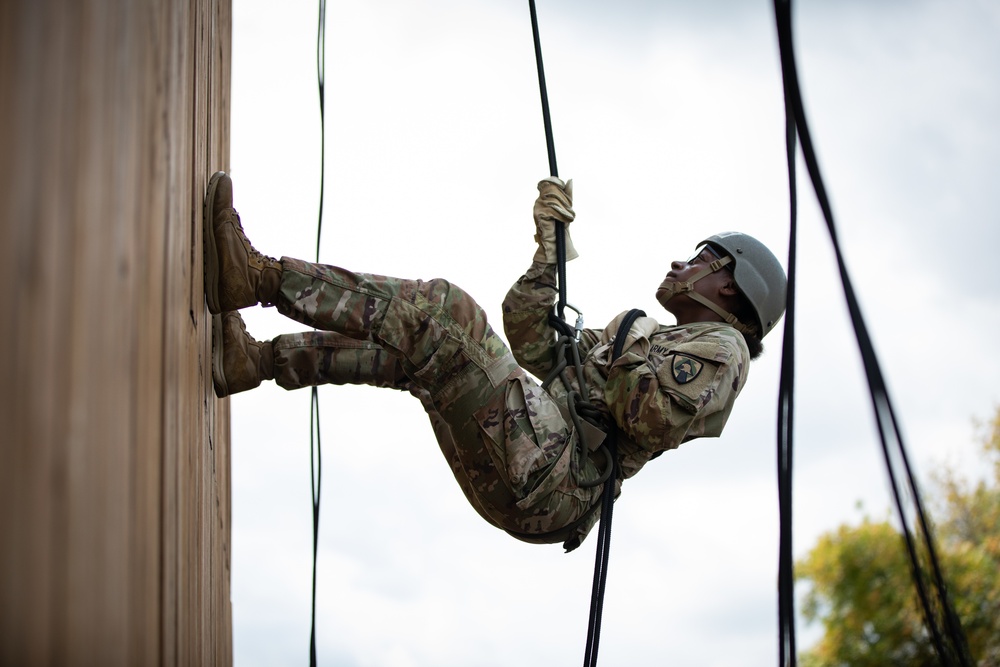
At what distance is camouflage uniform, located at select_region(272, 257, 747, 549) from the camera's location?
3434 millimetres

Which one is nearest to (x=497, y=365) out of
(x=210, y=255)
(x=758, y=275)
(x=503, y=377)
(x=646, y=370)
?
(x=503, y=377)

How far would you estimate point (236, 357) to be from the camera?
144 inches

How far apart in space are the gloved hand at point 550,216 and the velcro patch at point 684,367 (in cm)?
57

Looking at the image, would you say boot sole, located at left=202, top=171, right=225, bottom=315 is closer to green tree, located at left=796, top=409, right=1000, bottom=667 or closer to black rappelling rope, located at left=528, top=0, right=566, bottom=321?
black rappelling rope, located at left=528, top=0, right=566, bottom=321

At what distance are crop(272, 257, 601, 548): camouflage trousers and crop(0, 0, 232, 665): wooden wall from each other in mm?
1048

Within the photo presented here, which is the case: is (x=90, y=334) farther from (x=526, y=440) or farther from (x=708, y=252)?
(x=708, y=252)

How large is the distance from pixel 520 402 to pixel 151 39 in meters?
1.94

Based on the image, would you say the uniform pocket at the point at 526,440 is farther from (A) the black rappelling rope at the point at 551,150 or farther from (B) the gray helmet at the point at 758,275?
(B) the gray helmet at the point at 758,275

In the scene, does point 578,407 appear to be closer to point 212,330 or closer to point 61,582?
point 212,330

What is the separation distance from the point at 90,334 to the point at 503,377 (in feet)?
7.03

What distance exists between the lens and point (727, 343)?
398 cm

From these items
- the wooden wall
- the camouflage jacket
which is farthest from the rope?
the wooden wall

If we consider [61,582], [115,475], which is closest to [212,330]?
[115,475]

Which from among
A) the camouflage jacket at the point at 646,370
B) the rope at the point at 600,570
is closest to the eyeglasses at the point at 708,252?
the camouflage jacket at the point at 646,370
